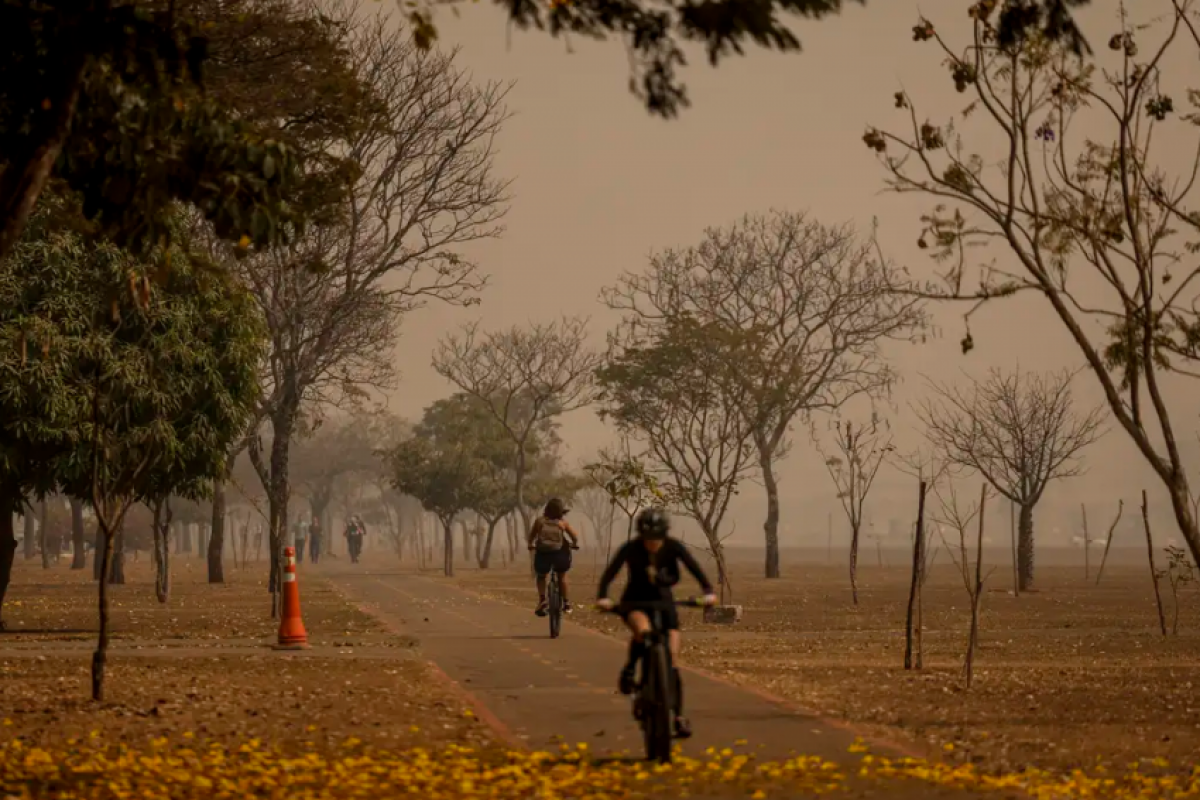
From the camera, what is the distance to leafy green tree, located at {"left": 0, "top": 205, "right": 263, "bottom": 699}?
81.3 feet

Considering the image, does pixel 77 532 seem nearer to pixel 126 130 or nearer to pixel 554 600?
pixel 554 600

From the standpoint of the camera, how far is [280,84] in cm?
2064

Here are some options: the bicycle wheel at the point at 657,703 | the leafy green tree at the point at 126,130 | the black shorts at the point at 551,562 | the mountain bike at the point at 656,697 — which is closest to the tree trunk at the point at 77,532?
the black shorts at the point at 551,562

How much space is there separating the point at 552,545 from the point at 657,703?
12.5 m

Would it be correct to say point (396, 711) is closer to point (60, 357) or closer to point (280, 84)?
point (280, 84)

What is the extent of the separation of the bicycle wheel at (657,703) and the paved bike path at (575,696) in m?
0.72

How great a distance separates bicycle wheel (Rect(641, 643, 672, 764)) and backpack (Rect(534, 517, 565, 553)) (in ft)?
40.4

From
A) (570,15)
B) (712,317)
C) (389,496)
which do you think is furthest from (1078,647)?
(389,496)

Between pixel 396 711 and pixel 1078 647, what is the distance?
573 inches

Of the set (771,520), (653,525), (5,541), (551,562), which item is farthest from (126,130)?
(771,520)

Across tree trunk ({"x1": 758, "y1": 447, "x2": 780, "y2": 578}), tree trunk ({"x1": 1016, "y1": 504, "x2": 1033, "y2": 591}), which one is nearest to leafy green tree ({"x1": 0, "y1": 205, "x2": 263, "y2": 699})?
tree trunk ({"x1": 1016, "y1": 504, "x2": 1033, "y2": 591})

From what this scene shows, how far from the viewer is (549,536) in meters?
24.2

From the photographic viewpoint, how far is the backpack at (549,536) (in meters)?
24.1

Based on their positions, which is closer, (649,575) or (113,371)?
(649,575)
